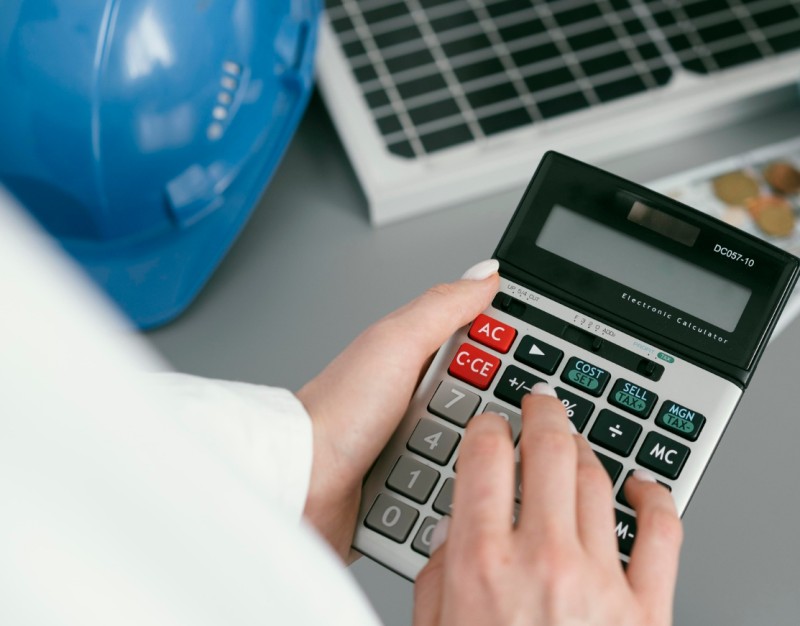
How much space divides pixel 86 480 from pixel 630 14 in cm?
54

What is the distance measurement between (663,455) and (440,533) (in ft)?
0.30

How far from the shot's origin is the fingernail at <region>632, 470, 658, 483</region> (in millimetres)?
356

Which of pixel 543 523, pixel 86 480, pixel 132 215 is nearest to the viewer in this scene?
pixel 86 480

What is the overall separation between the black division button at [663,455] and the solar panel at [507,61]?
9.3 inches

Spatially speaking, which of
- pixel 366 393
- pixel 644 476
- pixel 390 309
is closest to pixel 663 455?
pixel 644 476

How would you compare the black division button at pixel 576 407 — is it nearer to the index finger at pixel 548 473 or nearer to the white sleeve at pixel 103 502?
the index finger at pixel 548 473

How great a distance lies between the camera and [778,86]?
58cm

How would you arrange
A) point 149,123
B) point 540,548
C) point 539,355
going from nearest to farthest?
point 540,548 → point 539,355 → point 149,123

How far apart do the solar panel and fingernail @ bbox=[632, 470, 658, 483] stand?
24cm

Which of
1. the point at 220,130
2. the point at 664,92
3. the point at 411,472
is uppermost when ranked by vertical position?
the point at 664,92

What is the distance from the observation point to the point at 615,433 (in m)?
0.37

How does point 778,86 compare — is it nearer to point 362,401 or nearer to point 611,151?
point 611,151

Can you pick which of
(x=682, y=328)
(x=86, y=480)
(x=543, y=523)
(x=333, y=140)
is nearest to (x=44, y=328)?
(x=86, y=480)

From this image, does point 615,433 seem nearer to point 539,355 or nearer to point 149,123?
point 539,355
